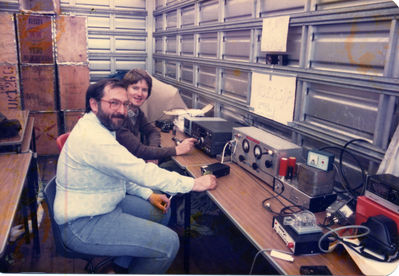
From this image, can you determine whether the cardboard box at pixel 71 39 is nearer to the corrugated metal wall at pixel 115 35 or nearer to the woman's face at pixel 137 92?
the corrugated metal wall at pixel 115 35

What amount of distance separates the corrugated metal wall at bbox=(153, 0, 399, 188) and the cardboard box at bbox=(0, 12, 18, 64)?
1.98 meters

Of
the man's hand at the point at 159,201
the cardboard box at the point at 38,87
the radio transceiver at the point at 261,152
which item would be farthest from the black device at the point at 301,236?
the cardboard box at the point at 38,87

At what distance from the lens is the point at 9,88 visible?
3463 millimetres

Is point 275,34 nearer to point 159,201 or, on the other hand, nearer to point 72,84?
point 159,201

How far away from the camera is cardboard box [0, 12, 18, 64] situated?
10.8 feet

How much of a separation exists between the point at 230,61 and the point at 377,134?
1.27 meters

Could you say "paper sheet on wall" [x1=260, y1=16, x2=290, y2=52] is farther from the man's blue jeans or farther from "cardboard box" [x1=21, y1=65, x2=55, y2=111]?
"cardboard box" [x1=21, y1=65, x2=55, y2=111]

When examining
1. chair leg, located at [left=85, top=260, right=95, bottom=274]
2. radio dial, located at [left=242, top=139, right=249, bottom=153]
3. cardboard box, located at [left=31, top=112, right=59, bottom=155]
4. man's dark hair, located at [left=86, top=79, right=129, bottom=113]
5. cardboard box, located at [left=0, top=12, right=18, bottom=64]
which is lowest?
chair leg, located at [left=85, top=260, right=95, bottom=274]

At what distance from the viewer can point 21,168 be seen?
176 cm

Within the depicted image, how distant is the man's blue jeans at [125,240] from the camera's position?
1396 millimetres

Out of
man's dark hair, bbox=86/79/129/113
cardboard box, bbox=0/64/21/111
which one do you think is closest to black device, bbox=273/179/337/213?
man's dark hair, bbox=86/79/129/113

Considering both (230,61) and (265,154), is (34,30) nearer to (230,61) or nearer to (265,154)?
(230,61)

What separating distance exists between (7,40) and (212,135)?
2559mm

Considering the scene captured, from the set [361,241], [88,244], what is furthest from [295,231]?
[88,244]
